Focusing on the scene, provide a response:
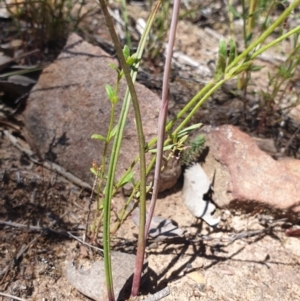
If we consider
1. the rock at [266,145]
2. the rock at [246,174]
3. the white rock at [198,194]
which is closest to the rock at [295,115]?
the rock at [266,145]

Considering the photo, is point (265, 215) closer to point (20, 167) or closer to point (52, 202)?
point (52, 202)

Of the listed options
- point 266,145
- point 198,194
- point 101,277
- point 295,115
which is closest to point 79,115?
point 198,194

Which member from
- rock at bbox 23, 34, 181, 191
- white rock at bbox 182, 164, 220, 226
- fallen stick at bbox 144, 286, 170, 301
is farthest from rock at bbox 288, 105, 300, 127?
fallen stick at bbox 144, 286, 170, 301

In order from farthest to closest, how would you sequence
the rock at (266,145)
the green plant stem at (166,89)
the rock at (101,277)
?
the rock at (266,145) → the rock at (101,277) → the green plant stem at (166,89)

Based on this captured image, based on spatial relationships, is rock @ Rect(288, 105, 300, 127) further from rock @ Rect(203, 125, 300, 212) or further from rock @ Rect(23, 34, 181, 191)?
rock @ Rect(23, 34, 181, 191)

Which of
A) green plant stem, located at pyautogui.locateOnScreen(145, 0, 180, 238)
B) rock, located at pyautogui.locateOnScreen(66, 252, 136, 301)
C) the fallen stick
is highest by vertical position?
green plant stem, located at pyautogui.locateOnScreen(145, 0, 180, 238)

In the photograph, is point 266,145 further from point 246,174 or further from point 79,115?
point 79,115

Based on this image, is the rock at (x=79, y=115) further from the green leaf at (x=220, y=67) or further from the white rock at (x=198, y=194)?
the green leaf at (x=220, y=67)
